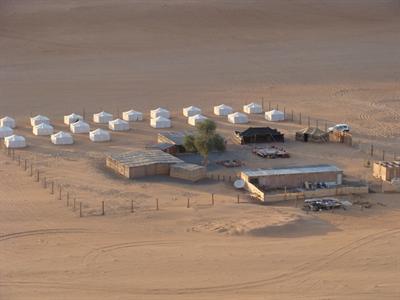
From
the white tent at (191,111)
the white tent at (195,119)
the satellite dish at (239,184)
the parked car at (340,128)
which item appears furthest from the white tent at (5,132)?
the parked car at (340,128)

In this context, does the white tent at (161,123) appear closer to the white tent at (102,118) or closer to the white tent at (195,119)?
the white tent at (195,119)

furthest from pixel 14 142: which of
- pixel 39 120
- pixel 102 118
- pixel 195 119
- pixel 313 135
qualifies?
pixel 313 135

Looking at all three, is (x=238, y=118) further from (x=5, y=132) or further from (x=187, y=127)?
(x=5, y=132)

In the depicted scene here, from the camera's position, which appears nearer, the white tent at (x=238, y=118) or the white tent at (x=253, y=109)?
the white tent at (x=238, y=118)

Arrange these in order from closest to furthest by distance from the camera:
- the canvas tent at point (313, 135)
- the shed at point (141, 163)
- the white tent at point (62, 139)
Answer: the shed at point (141, 163), the white tent at point (62, 139), the canvas tent at point (313, 135)

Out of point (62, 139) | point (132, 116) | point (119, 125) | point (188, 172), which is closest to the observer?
point (188, 172)

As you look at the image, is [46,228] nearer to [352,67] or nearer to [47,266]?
[47,266]
